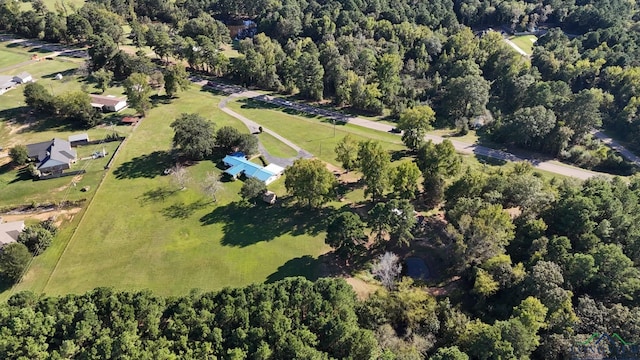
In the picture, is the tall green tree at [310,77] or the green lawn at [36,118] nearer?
the green lawn at [36,118]

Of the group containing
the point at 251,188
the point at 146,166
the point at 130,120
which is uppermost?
the point at 130,120

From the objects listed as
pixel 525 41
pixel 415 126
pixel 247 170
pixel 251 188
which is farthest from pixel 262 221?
pixel 525 41

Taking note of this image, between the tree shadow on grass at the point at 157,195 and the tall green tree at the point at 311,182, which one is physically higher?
the tall green tree at the point at 311,182

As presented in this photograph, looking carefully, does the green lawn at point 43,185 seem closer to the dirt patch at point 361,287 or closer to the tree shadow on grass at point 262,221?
the tree shadow on grass at point 262,221

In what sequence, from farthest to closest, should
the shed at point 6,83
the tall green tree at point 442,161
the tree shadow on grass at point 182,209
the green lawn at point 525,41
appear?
the green lawn at point 525,41 → the shed at point 6,83 → the tall green tree at point 442,161 → the tree shadow on grass at point 182,209

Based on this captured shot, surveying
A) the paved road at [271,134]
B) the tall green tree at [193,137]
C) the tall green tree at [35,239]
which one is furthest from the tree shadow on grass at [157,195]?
the paved road at [271,134]

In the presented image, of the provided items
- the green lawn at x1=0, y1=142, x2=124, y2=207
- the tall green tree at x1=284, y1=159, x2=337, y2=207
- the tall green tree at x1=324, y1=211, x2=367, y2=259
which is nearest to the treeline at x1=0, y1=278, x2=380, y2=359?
the tall green tree at x1=324, y1=211, x2=367, y2=259

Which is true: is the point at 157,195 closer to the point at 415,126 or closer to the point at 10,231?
the point at 10,231
